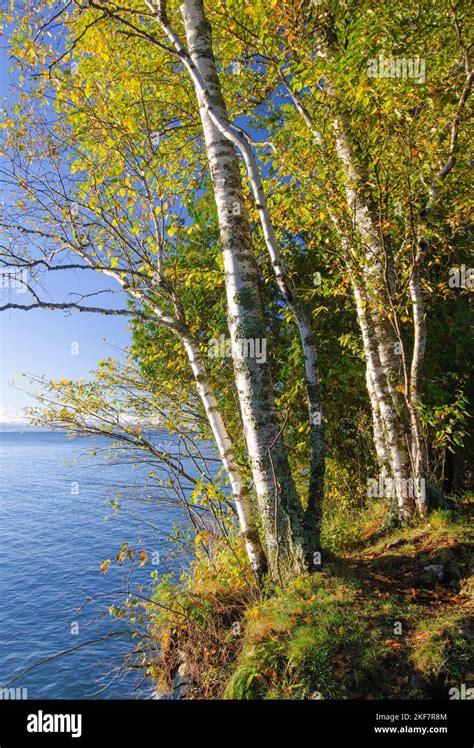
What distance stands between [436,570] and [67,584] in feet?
39.8

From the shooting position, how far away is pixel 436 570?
188 inches

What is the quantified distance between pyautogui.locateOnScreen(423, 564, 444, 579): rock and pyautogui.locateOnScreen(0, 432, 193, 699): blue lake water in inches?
152

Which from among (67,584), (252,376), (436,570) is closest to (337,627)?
(436,570)

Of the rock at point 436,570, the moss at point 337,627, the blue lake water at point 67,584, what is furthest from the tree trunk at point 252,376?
the blue lake water at point 67,584

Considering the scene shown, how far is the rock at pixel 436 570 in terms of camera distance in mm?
4711

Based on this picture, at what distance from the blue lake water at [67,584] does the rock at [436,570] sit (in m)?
3.87

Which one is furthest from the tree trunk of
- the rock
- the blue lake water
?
the blue lake water

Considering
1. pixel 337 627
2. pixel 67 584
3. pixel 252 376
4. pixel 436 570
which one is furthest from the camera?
pixel 67 584

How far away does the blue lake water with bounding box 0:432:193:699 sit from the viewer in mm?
8789

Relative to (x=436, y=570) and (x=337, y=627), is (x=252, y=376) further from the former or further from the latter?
(x=436, y=570)

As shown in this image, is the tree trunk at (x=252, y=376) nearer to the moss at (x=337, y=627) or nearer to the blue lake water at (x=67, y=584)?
the moss at (x=337, y=627)

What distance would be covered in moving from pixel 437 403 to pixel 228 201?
5.98m
